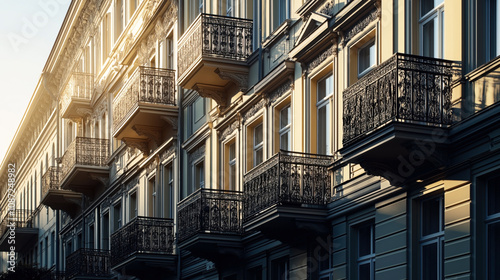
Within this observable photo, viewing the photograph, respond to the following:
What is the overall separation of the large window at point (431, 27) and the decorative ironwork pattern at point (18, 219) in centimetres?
4288

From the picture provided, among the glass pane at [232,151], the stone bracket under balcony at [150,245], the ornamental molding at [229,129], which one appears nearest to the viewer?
the ornamental molding at [229,129]

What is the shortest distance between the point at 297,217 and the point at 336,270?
1176mm

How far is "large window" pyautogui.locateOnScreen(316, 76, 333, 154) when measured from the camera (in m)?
19.4

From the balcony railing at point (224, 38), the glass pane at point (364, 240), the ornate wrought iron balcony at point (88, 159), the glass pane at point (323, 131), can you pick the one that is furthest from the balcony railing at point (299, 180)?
the ornate wrought iron balcony at point (88, 159)

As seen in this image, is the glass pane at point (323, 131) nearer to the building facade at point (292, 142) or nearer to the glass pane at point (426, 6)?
the building facade at point (292, 142)

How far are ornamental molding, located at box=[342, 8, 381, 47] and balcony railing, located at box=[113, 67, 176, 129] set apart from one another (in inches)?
431

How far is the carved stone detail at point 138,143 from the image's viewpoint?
31.1 meters

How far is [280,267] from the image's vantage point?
21328 millimetres

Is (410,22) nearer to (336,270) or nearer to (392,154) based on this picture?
(392,154)

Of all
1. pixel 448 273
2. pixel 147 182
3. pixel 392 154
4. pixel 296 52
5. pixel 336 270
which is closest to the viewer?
pixel 448 273

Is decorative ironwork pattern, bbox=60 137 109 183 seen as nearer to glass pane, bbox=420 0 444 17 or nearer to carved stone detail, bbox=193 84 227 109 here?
carved stone detail, bbox=193 84 227 109

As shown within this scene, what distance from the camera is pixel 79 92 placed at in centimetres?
4006

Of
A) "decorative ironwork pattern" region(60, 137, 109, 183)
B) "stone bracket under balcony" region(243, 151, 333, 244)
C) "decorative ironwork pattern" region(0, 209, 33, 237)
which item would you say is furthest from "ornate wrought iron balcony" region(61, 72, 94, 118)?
"stone bracket under balcony" region(243, 151, 333, 244)

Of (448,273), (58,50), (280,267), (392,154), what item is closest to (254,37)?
(280,267)
